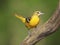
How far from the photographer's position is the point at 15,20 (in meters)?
5.08

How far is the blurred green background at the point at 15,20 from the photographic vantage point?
4.81m

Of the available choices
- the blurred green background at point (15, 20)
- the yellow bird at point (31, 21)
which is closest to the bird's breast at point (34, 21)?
the yellow bird at point (31, 21)

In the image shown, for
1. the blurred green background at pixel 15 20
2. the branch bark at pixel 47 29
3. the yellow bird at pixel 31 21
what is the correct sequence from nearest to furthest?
the branch bark at pixel 47 29 → the yellow bird at pixel 31 21 → the blurred green background at pixel 15 20

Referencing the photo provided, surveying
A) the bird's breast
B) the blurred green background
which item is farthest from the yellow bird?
the blurred green background

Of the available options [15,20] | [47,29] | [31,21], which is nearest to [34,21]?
[31,21]

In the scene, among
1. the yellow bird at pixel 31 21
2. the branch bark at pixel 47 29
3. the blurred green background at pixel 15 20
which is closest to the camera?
the branch bark at pixel 47 29

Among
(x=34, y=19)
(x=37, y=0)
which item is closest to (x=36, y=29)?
(x=34, y=19)

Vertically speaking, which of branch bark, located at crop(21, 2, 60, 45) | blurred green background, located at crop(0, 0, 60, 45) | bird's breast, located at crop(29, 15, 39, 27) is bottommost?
blurred green background, located at crop(0, 0, 60, 45)

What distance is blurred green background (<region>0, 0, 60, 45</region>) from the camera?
15.8ft

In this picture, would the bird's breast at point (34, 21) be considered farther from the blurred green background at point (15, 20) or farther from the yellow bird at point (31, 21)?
the blurred green background at point (15, 20)

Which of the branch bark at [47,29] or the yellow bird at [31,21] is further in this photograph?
the yellow bird at [31,21]

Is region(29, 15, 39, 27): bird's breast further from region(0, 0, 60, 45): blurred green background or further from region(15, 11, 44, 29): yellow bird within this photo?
region(0, 0, 60, 45): blurred green background

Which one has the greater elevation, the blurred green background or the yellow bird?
the yellow bird

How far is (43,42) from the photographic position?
16.0ft
